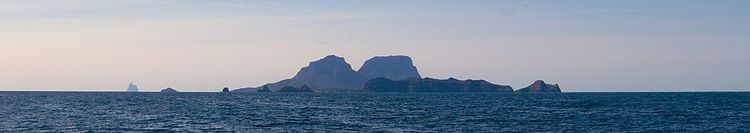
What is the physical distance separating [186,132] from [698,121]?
5359cm

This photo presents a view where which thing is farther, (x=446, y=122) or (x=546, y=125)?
(x=446, y=122)

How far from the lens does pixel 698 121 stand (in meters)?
80.0

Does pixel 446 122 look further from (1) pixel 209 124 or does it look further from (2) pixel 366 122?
(1) pixel 209 124

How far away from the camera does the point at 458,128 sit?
6994 cm

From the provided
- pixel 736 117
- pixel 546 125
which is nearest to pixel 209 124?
pixel 546 125

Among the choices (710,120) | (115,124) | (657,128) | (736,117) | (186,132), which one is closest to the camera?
(186,132)

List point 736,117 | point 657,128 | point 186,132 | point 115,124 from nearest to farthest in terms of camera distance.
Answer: point 186,132 < point 657,128 < point 115,124 < point 736,117

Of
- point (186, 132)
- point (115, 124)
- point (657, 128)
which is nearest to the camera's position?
point (186, 132)

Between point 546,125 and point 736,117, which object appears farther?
point 736,117

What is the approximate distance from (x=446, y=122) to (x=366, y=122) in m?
8.58

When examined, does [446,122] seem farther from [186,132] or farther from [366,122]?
[186,132]

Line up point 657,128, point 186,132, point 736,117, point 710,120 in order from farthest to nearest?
point 736,117 < point 710,120 < point 657,128 < point 186,132

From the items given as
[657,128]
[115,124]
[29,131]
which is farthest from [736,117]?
[29,131]

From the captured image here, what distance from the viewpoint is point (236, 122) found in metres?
79.8
